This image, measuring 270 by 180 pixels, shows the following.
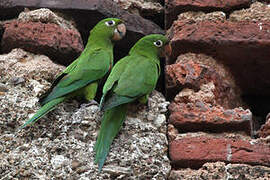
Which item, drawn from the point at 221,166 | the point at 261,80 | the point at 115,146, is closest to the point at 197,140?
the point at 221,166

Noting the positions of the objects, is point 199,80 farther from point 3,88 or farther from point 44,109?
point 3,88

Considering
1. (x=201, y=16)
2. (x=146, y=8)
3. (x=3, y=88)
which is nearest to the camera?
(x=3, y=88)

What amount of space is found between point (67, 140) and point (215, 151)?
592 millimetres

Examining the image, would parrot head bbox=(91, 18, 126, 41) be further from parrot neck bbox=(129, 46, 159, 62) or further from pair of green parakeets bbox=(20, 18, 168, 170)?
parrot neck bbox=(129, 46, 159, 62)

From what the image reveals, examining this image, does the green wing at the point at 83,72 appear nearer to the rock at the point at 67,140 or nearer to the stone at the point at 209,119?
the rock at the point at 67,140

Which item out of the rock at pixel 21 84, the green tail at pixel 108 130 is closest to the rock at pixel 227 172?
the green tail at pixel 108 130

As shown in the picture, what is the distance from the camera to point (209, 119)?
87.6 inches

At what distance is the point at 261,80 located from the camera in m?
2.67

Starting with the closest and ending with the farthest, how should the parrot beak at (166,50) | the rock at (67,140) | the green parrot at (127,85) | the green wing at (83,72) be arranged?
1. the rock at (67,140)
2. the green parrot at (127,85)
3. the green wing at (83,72)
4. the parrot beak at (166,50)

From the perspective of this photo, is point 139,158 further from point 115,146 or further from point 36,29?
point 36,29

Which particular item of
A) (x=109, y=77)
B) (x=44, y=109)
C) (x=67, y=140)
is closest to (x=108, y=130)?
(x=67, y=140)

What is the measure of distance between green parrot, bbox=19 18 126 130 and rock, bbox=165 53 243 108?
1.09 feet

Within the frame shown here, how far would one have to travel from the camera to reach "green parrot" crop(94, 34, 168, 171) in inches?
82.0

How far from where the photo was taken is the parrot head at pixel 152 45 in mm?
2648
